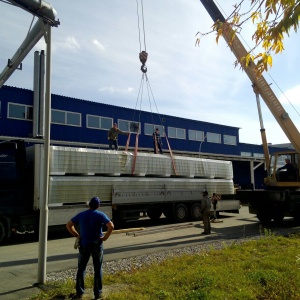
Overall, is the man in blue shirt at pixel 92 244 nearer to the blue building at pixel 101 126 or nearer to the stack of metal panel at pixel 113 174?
the stack of metal panel at pixel 113 174

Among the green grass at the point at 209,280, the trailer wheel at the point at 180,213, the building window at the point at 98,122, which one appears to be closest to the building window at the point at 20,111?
the building window at the point at 98,122

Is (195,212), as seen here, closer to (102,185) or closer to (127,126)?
(102,185)

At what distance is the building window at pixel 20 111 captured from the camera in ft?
75.3

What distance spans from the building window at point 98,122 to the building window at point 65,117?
0.91 metres

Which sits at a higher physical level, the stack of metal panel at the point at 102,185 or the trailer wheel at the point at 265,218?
the stack of metal panel at the point at 102,185

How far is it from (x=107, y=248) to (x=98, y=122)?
18.0 metres

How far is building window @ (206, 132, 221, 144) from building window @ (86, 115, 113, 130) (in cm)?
1249

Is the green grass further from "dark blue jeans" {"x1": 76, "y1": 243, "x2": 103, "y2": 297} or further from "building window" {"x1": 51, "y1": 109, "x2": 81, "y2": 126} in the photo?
"building window" {"x1": 51, "y1": 109, "x2": 81, "y2": 126}

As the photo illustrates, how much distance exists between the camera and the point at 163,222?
1722cm

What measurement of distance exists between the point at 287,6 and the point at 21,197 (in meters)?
10.5

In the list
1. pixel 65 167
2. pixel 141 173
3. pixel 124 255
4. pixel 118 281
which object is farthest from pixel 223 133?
pixel 118 281

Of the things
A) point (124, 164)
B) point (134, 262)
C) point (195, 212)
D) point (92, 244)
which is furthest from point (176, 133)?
point (92, 244)

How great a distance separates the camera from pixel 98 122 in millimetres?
27672

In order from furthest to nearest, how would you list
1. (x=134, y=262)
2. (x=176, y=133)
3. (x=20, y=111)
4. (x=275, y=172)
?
(x=176, y=133) < (x=20, y=111) < (x=275, y=172) < (x=134, y=262)
